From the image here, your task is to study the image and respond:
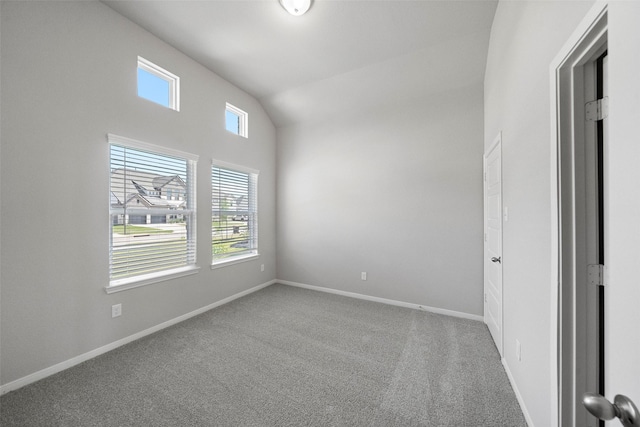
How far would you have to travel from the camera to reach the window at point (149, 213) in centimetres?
241

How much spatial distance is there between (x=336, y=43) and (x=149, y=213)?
280 centimetres

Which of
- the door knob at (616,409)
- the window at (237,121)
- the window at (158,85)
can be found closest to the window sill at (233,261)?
A: the window at (237,121)

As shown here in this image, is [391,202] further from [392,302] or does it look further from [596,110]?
[596,110]

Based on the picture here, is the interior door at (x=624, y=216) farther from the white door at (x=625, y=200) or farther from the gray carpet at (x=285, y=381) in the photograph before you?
the gray carpet at (x=285, y=381)

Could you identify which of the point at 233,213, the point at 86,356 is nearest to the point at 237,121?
the point at 233,213

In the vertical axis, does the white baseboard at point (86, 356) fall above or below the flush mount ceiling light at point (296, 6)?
below

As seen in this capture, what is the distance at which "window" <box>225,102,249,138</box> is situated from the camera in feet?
12.1

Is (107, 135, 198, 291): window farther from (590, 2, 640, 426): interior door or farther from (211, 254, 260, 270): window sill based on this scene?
(590, 2, 640, 426): interior door

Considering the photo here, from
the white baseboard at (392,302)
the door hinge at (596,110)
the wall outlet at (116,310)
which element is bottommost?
the white baseboard at (392,302)

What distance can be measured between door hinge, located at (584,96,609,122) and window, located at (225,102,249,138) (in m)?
3.65

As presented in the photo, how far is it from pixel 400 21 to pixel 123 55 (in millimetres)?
2752

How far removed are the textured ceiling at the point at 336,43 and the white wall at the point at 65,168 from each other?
44 centimetres

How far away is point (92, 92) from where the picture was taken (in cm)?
221

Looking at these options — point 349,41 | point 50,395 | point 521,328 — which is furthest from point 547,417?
point 349,41
